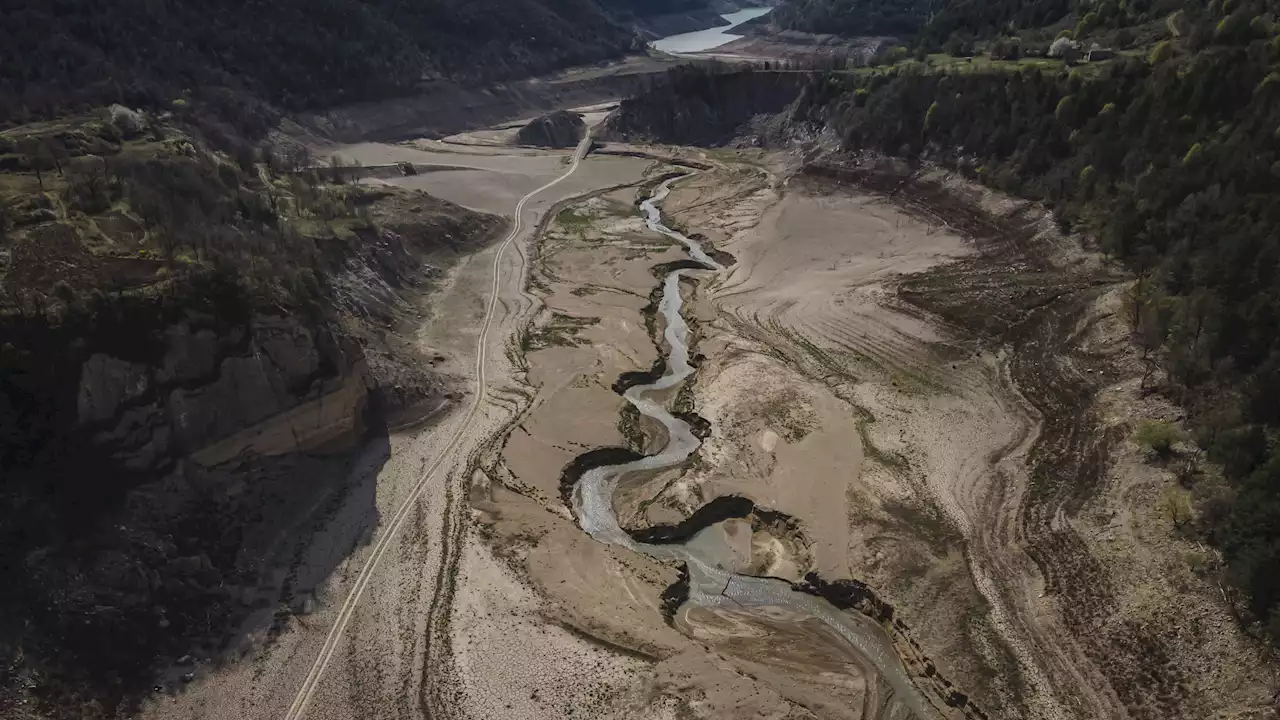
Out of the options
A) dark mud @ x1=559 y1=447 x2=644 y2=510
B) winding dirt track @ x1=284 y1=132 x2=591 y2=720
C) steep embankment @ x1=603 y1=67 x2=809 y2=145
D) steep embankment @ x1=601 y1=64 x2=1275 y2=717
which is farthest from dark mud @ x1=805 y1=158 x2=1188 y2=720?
steep embankment @ x1=603 y1=67 x2=809 y2=145

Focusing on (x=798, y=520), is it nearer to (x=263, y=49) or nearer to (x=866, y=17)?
(x=263, y=49)

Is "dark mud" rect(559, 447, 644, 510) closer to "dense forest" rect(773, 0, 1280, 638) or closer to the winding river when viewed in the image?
the winding river

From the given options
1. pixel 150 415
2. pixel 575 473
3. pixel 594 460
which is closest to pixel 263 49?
pixel 150 415

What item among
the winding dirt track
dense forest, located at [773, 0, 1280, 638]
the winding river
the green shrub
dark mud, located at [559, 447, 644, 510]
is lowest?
the winding river

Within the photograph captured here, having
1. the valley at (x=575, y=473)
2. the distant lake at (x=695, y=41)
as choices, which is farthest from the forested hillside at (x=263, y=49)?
the distant lake at (x=695, y=41)

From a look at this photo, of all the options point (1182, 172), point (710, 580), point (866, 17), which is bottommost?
point (710, 580)

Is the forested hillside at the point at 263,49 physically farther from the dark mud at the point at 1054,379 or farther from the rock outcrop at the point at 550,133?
the dark mud at the point at 1054,379
